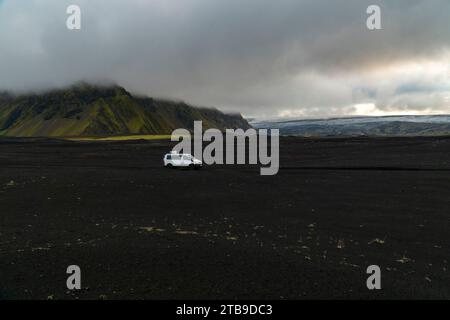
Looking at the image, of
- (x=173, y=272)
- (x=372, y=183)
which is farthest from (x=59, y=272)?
(x=372, y=183)

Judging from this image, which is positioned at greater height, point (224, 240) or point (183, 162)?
point (183, 162)

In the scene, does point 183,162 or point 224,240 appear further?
point 183,162

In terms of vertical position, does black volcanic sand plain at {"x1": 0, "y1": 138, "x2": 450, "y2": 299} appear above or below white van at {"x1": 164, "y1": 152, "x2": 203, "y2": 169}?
→ below

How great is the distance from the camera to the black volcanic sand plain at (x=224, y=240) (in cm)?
1197

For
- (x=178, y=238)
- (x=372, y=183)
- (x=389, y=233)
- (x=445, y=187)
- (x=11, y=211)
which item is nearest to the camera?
(x=178, y=238)

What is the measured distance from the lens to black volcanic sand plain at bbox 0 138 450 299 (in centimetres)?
1197

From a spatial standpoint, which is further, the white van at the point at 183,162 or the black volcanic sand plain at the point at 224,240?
the white van at the point at 183,162

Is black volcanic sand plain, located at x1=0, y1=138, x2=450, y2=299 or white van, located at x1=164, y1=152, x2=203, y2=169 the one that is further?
white van, located at x1=164, y1=152, x2=203, y2=169

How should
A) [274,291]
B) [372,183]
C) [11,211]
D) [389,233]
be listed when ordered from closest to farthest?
[274,291]
[389,233]
[11,211]
[372,183]

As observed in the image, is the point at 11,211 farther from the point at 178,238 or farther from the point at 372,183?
the point at 372,183

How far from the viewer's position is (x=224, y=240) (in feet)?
56.0

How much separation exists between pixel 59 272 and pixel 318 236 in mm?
11382

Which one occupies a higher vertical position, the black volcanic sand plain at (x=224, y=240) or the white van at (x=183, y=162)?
the white van at (x=183, y=162)
